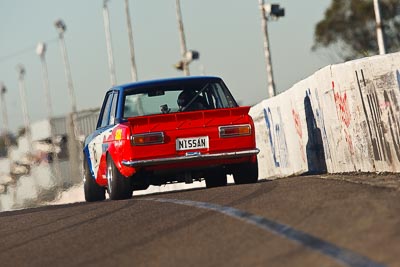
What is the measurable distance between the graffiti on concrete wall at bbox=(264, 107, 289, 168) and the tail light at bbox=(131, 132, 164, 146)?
7.02m

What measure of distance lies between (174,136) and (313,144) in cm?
453

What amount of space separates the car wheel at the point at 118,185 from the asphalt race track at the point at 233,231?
2329mm

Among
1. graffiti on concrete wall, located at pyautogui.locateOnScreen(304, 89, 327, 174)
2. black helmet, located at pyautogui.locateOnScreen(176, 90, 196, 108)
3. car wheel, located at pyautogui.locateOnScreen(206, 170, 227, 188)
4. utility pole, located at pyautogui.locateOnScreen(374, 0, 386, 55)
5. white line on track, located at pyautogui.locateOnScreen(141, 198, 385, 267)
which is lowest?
white line on track, located at pyautogui.locateOnScreen(141, 198, 385, 267)

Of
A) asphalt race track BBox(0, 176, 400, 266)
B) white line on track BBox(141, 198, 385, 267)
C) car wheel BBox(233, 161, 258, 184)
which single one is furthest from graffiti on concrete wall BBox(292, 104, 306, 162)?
white line on track BBox(141, 198, 385, 267)

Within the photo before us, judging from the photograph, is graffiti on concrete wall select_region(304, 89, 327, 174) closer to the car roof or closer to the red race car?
the red race car

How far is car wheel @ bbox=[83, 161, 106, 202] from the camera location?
2023 centimetres

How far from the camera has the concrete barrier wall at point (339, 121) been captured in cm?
1562

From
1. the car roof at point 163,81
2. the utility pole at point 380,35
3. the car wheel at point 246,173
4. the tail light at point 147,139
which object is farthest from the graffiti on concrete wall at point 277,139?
the utility pole at point 380,35

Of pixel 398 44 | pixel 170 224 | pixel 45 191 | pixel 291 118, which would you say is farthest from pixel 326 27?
pixel 170 224

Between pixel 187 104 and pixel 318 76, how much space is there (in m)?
2.32

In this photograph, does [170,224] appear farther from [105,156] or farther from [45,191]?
[45,191]

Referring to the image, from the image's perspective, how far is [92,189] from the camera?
20344 millimetres

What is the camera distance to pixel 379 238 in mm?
8133

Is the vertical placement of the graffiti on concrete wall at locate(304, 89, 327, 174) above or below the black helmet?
below
